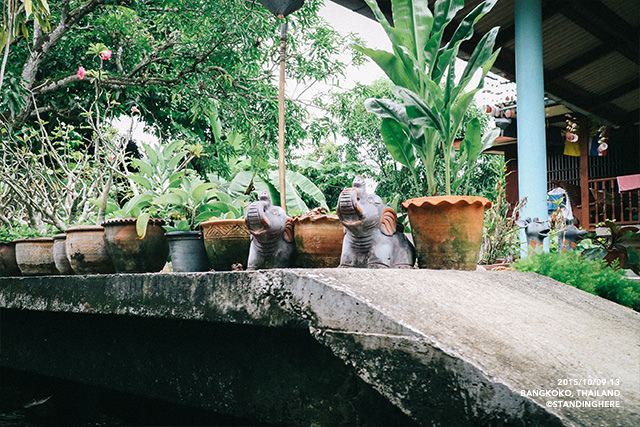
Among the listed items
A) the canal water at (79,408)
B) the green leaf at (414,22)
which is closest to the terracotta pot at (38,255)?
the canal water at (79,408)

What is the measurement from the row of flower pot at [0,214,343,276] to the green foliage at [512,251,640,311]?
1.24 metres

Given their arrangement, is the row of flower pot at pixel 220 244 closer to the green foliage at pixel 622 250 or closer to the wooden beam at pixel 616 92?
the green foliage at pixel 622 250

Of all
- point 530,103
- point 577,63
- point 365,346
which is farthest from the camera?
point 577,63

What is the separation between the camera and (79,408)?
1975mm

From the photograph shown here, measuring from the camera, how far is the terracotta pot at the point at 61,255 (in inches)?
95.1

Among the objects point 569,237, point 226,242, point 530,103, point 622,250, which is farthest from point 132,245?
point 530,103

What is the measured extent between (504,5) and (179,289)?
4.93 metres

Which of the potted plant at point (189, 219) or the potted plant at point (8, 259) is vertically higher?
the potted plant at point (189, 219)

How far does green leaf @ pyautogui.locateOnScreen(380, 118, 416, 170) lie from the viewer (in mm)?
2023

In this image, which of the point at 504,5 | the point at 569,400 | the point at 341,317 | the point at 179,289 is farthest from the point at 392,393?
the point at 504,5

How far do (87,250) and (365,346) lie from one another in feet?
5.58

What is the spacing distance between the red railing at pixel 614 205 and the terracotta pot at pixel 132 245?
7.64 metres

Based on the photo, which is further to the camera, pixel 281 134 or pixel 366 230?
pixel 281 134

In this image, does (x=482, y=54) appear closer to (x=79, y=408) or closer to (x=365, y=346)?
(x=365, y=346)
